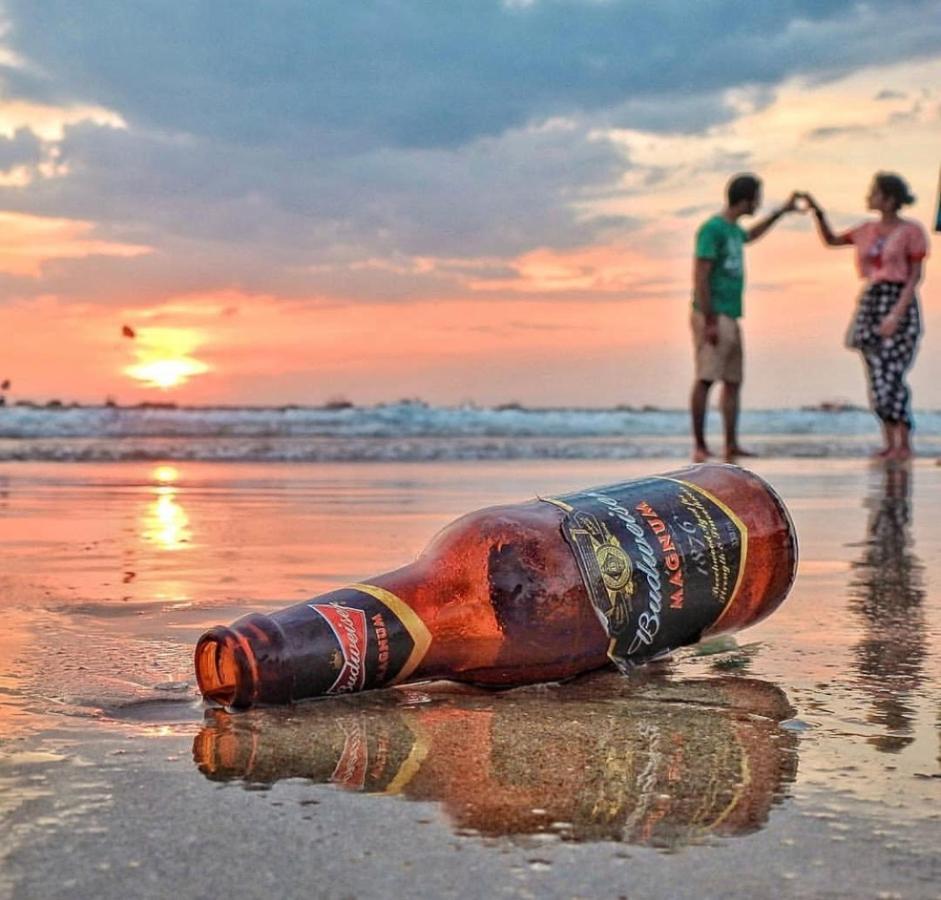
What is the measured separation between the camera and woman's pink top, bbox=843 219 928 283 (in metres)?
9.47

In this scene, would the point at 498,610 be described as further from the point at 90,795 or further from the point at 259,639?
the point at 90,795

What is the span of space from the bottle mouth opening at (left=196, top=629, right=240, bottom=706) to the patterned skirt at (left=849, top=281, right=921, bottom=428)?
8597mm

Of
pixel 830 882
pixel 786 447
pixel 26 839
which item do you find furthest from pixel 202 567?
pixel 786 447

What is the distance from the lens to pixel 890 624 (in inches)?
99.9

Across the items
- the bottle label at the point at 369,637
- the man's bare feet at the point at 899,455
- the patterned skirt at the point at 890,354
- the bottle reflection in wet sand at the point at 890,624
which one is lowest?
the bottle reflection in wet sand at the point at 890,624

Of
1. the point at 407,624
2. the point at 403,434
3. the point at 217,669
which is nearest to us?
the point at 217,669

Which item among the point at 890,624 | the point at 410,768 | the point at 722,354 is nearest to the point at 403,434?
the point at 722,354

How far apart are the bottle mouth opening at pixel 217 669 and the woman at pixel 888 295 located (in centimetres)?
856

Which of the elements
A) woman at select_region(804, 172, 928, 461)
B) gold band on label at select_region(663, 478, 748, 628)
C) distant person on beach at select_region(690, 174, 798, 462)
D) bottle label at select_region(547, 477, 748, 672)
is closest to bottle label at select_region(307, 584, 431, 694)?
bottle label at select_region(547, 477, 748, 672)

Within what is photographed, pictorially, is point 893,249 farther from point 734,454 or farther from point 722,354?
point 734,454

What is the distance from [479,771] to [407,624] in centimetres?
37

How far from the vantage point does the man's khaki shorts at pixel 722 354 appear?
963 cm

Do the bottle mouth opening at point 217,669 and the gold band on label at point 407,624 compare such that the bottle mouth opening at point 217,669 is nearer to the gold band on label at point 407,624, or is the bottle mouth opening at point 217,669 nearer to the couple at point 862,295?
the gold band on label at point 407,624

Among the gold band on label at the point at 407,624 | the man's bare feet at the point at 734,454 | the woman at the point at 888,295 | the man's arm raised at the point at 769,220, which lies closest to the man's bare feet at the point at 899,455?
the woman at the point at 888,295
